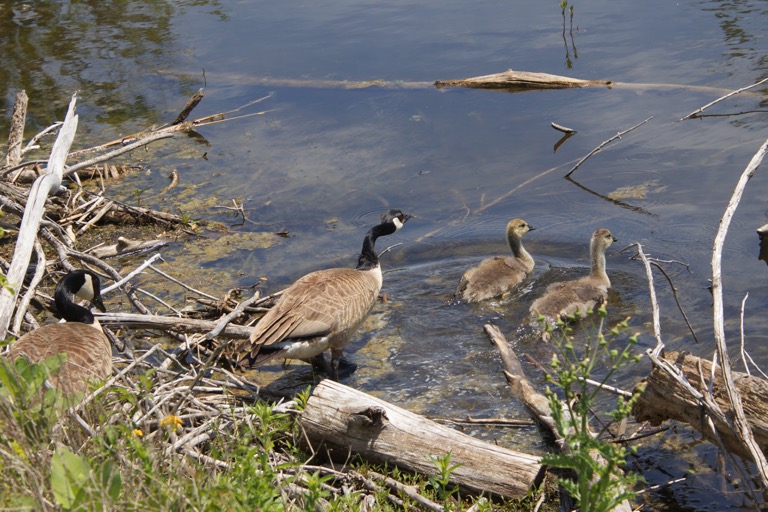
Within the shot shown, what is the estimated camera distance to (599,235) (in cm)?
823

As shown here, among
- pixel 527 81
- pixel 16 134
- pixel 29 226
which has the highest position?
pixel 29 226

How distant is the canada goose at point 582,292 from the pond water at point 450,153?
0.25 meters

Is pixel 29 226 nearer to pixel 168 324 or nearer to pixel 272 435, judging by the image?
pixel 168 324

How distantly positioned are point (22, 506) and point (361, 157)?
8.47m

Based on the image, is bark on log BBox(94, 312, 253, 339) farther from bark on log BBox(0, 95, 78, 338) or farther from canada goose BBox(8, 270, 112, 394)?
bark on log BBox(0, 95, 78, 338)

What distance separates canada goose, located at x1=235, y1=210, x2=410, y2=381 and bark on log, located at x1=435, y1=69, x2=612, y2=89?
6.00 meters

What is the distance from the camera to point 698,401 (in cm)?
470

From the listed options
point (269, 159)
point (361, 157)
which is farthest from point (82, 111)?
point (361, 157)

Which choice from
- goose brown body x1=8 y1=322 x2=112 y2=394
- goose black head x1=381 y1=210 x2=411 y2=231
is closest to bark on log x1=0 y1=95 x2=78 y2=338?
goose brown body x1=8 y1=322 x2=112 y2=394

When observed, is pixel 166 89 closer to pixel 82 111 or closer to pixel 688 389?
pixel 82 111

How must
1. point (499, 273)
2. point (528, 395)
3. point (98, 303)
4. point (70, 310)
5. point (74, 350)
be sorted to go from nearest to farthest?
1. point (74, 350)
2. point (528, 395)
3. point (70, 310)
4. point (98, 303)
5. point (499, 273)

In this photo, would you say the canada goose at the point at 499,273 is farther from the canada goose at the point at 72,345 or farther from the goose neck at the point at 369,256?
the canada goose at the point at 72,345

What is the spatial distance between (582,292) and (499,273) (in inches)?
32.5

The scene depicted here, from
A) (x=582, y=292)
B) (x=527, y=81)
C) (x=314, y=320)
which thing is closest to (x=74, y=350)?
(x=314, y=320)
